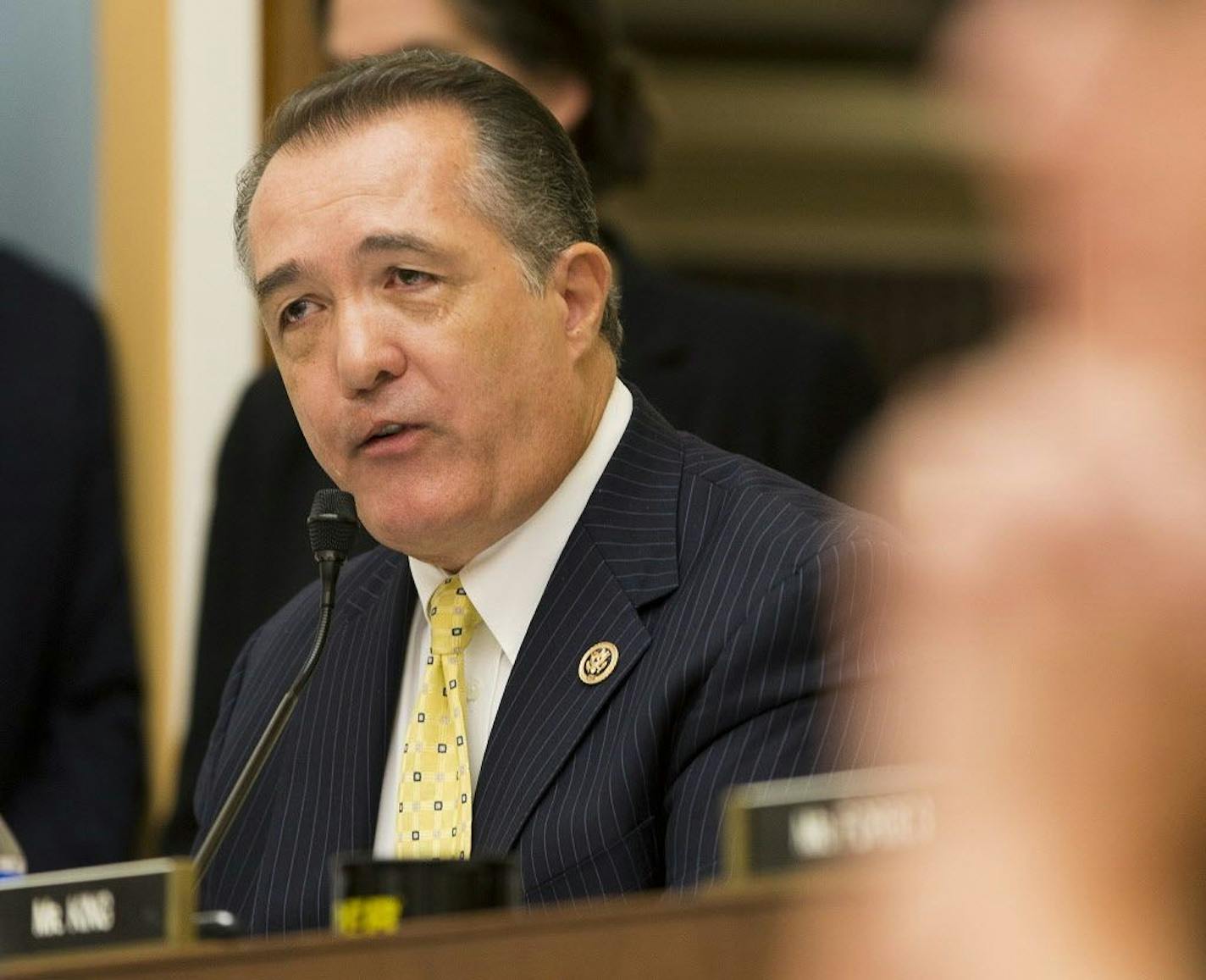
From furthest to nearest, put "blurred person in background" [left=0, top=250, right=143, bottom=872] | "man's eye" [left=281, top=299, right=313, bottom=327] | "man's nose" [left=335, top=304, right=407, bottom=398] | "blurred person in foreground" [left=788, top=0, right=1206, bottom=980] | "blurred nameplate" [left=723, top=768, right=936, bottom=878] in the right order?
1. "blurred person in background" [left=0, top=250, right=143, bottom=872]
2. "man's eye" [left=281, top=299, right=313, bottom=327]
3. "man's nose" [left=335, top=304, right=407, bottom=398]
4. "blurred nameplate" [left=723, top=768, right=936, bottom=878]
5. "blurred person in foreground" [left=788, top=0, right=1206, bottom=980]

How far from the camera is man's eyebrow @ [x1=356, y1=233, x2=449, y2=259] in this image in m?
2.01

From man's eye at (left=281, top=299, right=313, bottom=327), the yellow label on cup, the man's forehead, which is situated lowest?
the yellow label on cup

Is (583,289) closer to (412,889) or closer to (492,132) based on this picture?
(492,132)

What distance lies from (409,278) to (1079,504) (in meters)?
1.50

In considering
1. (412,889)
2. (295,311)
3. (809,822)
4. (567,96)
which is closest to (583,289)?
(295,311)

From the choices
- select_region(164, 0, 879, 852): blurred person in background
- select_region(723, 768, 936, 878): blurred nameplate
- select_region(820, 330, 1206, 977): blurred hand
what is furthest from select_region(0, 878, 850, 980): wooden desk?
select_region(164, 0, 879, 852): blurred person in background

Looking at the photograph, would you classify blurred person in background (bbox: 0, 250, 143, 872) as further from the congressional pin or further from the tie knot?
the congressional pin

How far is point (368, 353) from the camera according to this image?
2000mm

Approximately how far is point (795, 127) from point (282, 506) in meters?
6.19

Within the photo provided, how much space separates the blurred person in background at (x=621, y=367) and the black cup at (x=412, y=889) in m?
1.60

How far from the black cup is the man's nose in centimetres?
91

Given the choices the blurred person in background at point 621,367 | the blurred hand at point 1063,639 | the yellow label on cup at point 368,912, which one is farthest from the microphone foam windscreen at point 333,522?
the blurred hand at point 1063,639

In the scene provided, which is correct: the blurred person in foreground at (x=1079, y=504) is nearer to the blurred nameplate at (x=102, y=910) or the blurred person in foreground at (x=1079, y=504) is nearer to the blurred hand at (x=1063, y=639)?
the blurred hand at (x=1063, y=639)

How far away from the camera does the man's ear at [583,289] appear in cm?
213
